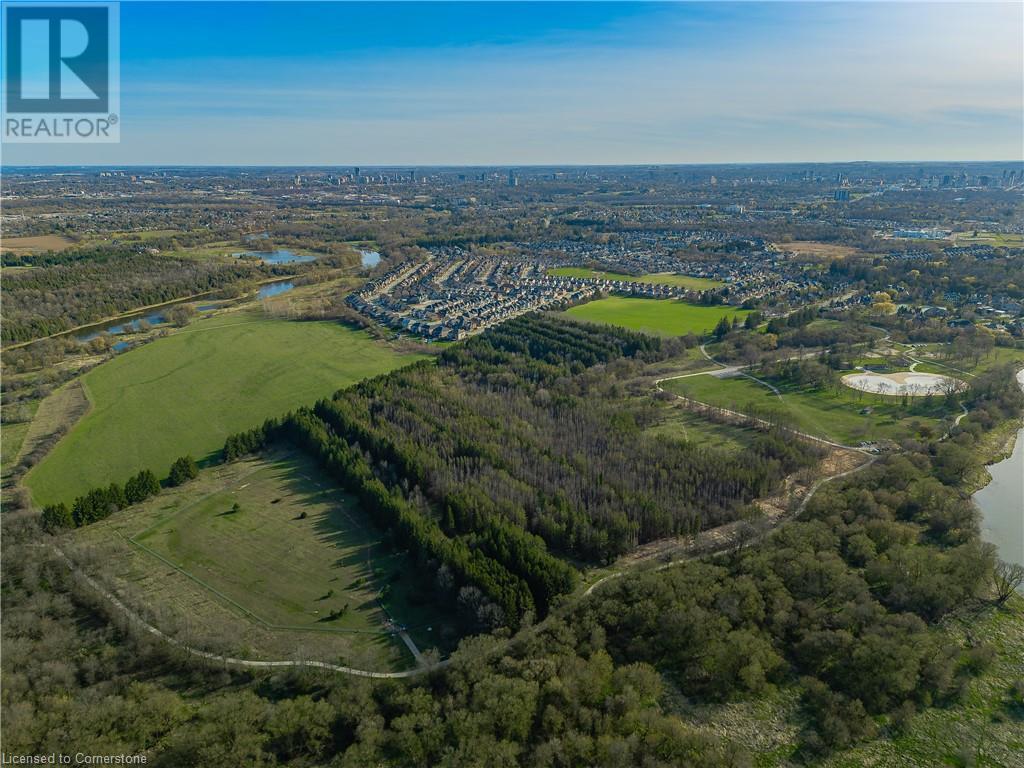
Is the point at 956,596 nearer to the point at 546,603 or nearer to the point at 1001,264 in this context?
the point at 546,603

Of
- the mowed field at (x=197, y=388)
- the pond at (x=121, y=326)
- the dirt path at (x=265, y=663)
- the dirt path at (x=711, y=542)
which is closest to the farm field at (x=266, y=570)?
the dirt path at (x=265, y=663)

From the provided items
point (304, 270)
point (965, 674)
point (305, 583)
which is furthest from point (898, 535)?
point (304, 270)

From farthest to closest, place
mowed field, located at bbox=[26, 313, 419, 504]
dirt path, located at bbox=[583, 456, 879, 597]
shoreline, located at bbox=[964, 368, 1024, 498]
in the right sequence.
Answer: mowed field, located at bbox=[26, 313, 419, 504] < shoreline, located at bbox=[964, 368, 1024, 498] < dirt path, located at bbox=[583, 456, 879, 597]

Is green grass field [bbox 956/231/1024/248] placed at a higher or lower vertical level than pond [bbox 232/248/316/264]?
higher

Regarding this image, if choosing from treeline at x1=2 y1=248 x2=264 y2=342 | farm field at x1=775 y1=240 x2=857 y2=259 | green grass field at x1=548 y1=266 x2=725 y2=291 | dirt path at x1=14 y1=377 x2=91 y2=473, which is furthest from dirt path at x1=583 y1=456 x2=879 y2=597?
farm field at x1=775 y1=240 x2=857 y2=259

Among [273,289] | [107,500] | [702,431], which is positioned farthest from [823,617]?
[273,289]

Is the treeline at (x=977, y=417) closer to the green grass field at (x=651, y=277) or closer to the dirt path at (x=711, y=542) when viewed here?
the dirt path at (x=711, y=542)

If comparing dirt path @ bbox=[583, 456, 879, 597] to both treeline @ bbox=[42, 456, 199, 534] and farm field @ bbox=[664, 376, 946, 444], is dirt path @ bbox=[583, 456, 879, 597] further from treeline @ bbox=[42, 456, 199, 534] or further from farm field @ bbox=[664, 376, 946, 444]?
treeline @ bbox=[42, 456, 199, 534]
